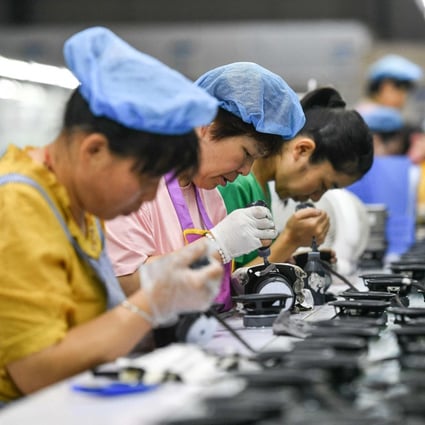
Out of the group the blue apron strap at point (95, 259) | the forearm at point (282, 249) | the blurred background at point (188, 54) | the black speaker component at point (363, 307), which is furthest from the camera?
the blurred background at point (188, 54)

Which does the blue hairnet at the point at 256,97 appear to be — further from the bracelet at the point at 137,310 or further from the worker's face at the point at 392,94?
the worker's face at the point at 392,94

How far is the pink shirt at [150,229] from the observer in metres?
2.45

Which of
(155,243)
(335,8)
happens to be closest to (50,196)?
(155,243)

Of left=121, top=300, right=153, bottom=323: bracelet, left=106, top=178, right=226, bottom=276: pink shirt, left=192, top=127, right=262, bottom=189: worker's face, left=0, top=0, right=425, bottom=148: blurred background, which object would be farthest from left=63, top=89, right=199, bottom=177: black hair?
left=0, top=0, right=425, bottom=148: blurred background

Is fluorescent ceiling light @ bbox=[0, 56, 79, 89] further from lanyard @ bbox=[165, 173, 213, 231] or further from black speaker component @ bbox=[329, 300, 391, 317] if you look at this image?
black speaker component @ bbox=[329, 300, 391, 317]

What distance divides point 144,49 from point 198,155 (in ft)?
21.8

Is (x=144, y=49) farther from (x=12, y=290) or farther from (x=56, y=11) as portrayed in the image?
(x=12, y=290)

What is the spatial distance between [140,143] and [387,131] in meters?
5.02

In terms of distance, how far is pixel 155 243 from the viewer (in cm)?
262

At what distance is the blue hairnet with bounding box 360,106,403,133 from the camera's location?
255 inches

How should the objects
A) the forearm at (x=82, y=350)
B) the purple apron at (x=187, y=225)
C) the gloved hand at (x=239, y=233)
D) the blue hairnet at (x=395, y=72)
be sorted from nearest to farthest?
1. the forearm at (x=82, y=350)
2. the gloved hand at (x=239, y=233)
3. the purple apron at (x=187, y=225)
4. the blue hairnet at (x=395, y=72)

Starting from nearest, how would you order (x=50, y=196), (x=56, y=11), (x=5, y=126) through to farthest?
(x=50, y=196)
(x=5, y=126)
(x=56, y=11)

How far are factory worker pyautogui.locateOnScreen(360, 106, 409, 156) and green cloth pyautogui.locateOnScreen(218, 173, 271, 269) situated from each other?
11.2 ft

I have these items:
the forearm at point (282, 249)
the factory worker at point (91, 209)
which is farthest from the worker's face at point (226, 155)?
the factory worker at point (91, 209)
